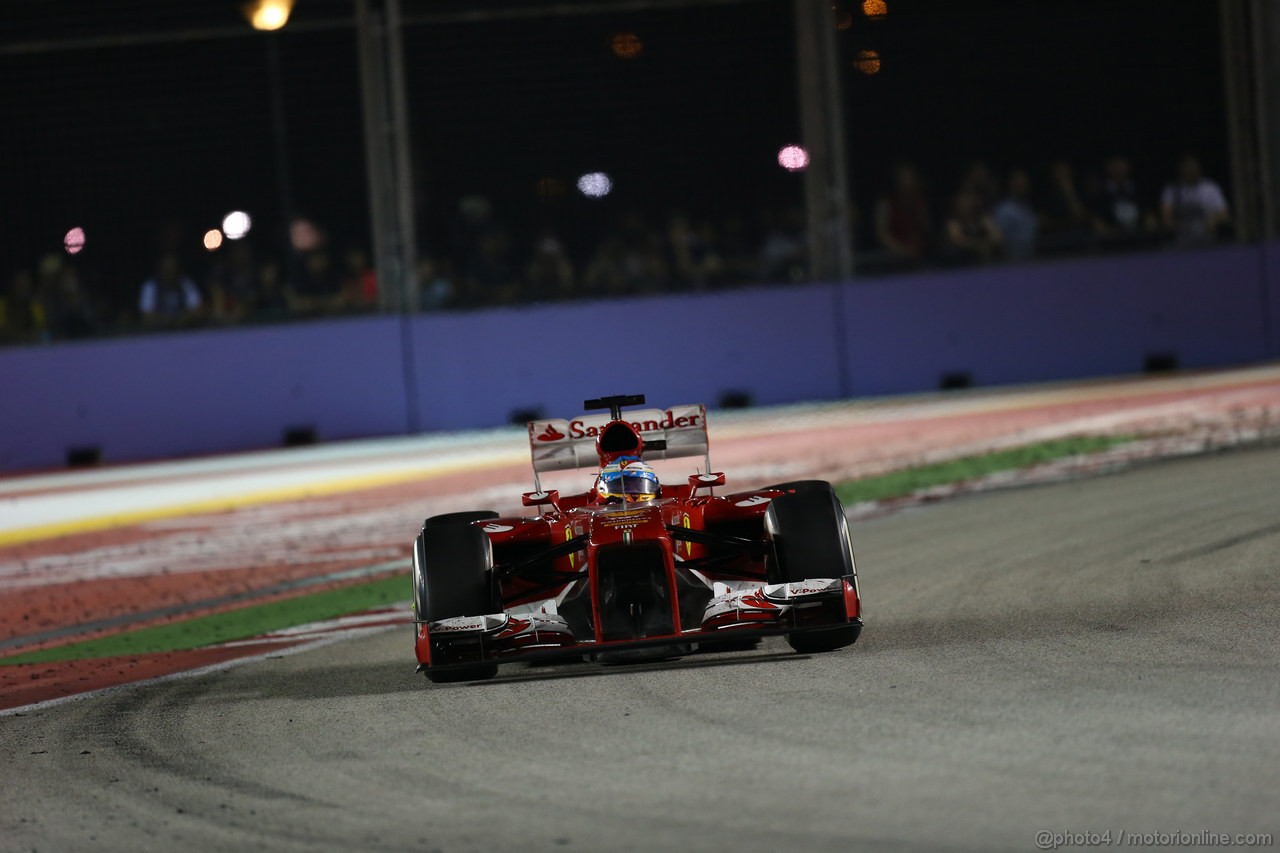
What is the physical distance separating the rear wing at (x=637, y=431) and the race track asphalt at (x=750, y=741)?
1.05 metres

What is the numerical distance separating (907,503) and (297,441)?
1118 cm

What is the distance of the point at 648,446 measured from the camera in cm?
820

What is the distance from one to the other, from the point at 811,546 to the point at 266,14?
16794 mm

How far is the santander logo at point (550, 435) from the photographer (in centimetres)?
823

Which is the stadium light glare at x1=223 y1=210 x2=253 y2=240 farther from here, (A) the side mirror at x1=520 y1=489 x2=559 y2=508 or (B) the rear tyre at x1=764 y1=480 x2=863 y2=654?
(B) the rear tyre at x1=764 y1=480 x2=863 y2=654

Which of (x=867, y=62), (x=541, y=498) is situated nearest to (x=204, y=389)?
(x=867, y=62)

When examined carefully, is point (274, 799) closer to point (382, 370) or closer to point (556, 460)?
point (556, 460)

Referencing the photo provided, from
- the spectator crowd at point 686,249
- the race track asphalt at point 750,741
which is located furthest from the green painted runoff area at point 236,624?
the spectator crowd at point 686,249

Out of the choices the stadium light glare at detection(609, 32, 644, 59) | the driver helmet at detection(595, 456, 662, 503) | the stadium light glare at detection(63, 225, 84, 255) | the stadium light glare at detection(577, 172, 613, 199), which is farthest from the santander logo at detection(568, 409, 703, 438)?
the stadium light glare at detection(63, 225, 84, 255)

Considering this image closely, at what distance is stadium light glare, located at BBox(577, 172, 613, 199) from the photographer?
883 inches

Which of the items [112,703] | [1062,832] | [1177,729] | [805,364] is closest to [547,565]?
[112,703]

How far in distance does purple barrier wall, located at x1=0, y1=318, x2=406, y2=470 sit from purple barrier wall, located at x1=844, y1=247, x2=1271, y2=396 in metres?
5.94

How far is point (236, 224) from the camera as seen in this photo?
22.5m

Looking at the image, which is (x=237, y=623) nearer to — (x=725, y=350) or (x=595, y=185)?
(x=725, y=350)
